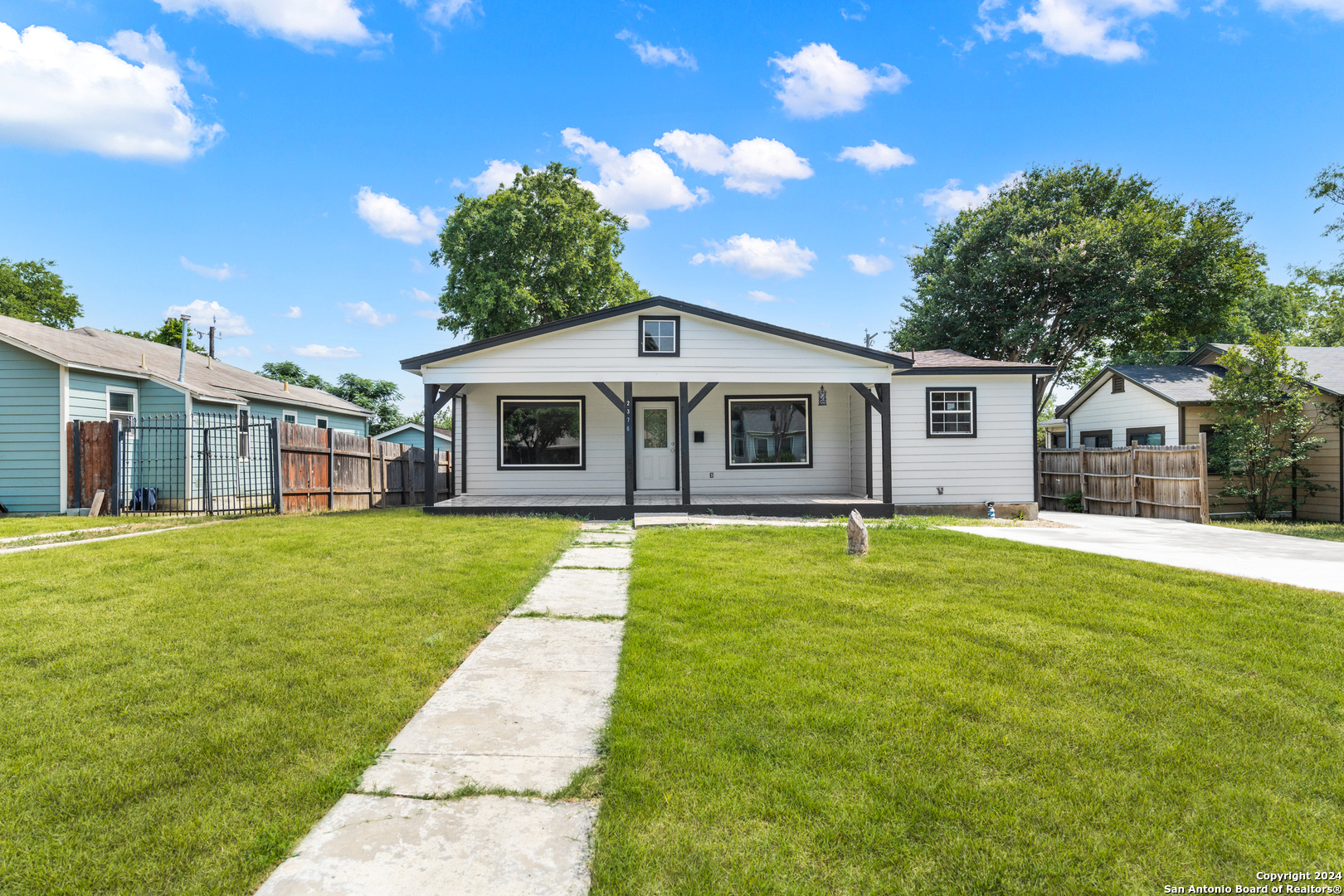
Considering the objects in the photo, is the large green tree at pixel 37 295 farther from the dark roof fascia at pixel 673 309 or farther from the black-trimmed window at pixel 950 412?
the black-trimmed window at pixel 950 412

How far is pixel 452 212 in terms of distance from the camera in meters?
26.8

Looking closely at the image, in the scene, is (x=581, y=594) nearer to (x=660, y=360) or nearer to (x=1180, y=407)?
(x=660, y=360)

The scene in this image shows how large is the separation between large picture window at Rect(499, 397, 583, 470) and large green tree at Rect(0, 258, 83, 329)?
29313 mm

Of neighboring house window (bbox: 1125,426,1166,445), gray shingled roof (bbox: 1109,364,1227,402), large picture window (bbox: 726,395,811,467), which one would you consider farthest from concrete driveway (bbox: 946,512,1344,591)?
gray shingled roof (bbox: 1109,364,1227,402)

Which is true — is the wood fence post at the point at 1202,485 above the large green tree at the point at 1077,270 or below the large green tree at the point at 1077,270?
below

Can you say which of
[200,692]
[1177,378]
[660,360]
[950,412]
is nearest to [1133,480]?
[1177,378]

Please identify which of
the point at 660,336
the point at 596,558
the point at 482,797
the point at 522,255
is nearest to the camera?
the point at 482,797

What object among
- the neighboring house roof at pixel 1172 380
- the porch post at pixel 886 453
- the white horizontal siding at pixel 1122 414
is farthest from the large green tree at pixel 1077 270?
the porch post at pixel 886 453

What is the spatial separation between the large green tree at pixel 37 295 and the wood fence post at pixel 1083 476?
4072 cm

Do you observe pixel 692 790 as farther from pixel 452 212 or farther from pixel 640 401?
pixel 452 212

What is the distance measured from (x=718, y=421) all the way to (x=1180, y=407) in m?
10.8

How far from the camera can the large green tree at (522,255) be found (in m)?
25.7

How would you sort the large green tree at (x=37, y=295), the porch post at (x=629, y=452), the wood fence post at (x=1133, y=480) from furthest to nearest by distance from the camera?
the large green tree at (x=37, y=295) < the wood fence post at (x=1133, y=480) < the porch post at (x=629, y=452)

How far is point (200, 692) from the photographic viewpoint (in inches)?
116
